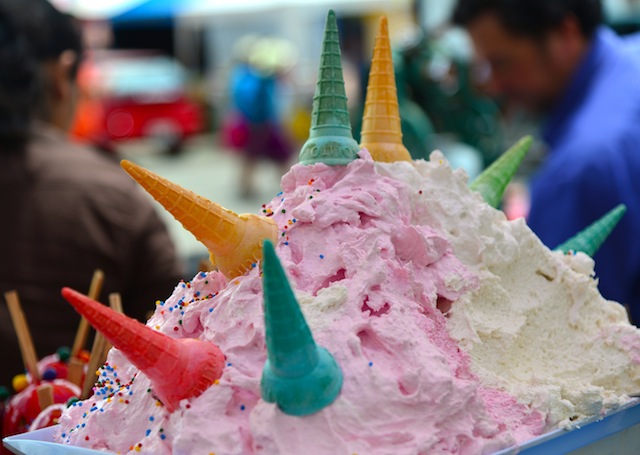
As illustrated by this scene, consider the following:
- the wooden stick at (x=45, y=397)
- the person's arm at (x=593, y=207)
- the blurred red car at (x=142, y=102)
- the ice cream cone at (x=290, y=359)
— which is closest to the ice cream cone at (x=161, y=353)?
the ice cream cone at (x=290, y=359)

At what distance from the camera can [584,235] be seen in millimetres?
1109

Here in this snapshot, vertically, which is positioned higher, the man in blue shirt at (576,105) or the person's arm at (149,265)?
the man in blue shirt at (576,105)

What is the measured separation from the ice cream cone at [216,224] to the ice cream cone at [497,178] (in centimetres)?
34

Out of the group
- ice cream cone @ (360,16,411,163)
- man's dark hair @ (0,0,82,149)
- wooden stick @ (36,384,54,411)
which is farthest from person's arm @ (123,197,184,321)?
ice cream cone @ (360,16,411,163)

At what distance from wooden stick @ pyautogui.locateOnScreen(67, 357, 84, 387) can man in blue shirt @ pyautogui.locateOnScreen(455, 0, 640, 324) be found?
3.67 ft

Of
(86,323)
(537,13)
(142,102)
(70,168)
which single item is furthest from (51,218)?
(142,102)

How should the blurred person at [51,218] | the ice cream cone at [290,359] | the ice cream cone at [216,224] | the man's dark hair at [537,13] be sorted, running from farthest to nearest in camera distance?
the man's dark hair at [537,13]
the blurred person at [51,218]
the ice cream cone at [216,224]
the ice cream cone at [290,359]

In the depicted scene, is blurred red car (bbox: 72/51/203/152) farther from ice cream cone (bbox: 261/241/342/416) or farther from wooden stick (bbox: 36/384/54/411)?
ice cream cone (bbox: 261/241/342/416)

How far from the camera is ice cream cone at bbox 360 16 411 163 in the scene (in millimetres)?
1002

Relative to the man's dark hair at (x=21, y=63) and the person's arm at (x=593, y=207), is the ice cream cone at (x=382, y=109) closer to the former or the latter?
the person's arm at (x=593, y=207)

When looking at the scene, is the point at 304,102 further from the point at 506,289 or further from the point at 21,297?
the point at 506,289

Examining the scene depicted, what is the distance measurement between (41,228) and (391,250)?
124 cm

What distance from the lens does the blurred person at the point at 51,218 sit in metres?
1.84

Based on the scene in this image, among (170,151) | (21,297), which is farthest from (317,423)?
(170,151)
